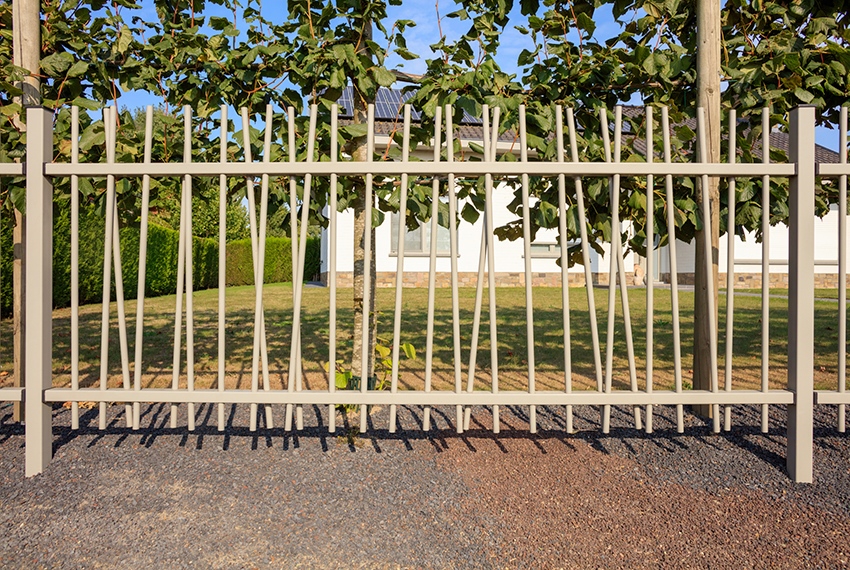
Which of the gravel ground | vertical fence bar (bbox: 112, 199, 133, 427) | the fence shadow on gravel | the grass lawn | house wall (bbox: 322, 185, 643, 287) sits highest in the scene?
house wall (bbox: 322, 185, 643, 287)

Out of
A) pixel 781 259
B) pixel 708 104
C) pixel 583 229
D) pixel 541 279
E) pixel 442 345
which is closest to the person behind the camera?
pixel 583 229

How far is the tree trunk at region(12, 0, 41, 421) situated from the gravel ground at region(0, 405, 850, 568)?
515 mm

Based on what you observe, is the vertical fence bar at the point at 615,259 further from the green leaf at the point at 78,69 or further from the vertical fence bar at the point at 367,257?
the green leaf at the point at 78,69

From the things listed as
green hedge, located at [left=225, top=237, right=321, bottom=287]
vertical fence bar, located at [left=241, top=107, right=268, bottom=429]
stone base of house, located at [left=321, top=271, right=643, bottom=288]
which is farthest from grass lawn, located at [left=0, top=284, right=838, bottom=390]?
green hedge, located at [left=225, top=237, right=321, bottom=287]

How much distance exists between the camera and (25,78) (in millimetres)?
3121

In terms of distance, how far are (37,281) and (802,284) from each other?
3.41m

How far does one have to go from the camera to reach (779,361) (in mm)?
5133

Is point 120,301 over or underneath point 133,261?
underneath

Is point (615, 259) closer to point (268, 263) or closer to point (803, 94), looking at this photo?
point (803, 94)

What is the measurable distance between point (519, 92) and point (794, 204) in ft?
4.76

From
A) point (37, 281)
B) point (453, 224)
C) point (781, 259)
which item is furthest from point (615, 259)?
point (781, 259)

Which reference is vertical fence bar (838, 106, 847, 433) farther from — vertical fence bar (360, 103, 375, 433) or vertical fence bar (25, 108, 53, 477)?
vertical fence bar (25, 108, 53, 477)

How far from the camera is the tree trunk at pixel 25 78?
313cm

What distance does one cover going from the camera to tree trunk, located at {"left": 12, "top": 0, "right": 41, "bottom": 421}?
3.13 m
